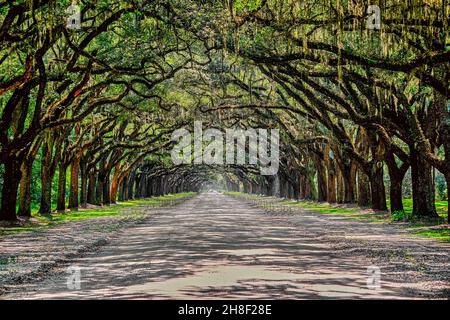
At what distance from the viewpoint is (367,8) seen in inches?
594

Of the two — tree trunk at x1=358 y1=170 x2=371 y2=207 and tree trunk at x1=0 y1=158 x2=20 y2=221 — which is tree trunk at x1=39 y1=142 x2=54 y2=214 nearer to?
tree trunk at x1=0 y1=158 x2=20 y2=221

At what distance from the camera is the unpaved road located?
28.6ft

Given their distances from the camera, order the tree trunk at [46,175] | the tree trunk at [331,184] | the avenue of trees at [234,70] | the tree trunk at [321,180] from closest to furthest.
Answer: the avenue of trees at [234,70]
the tree trunk at [46,175]
the tree trunk at [331,184]
the tree trunk at [321,180]

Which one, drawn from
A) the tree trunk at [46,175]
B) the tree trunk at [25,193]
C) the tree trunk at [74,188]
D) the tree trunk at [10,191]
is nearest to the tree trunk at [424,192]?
the tree trunk at [10,191]

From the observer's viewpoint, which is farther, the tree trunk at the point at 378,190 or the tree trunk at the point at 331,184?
the tree trunk at the point at 331,184

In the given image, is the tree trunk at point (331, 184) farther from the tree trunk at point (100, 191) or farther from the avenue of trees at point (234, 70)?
the tree trunk at point (100, 191)

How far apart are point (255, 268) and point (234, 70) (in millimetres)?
19459

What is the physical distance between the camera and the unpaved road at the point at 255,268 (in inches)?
343

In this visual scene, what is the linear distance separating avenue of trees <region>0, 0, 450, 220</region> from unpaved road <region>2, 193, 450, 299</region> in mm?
4611

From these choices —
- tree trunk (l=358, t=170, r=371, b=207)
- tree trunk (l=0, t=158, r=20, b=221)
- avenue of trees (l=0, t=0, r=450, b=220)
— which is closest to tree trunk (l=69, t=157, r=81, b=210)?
avenue of trees (l=0, t=0, r=450, b=220)

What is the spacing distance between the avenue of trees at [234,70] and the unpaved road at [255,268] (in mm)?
4611

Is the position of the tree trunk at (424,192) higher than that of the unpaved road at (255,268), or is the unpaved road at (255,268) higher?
the tree trunk at (424,192)

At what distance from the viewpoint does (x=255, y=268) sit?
11.2m
